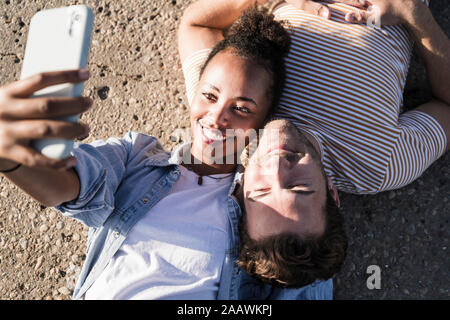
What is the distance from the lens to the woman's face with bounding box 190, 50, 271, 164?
→ 1.74 meters

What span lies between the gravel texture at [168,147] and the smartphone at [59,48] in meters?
1.08

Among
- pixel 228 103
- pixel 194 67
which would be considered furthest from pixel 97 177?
pixel 194 67

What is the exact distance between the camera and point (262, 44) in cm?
188

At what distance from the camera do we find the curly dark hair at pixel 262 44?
6.02ft

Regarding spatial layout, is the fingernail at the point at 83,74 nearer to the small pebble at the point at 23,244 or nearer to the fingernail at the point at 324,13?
the fingernail at the point at 324,13

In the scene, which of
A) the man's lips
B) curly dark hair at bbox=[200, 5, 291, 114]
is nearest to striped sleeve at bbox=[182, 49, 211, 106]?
curly dark hair at bbox=[200, 5, 291, 114]

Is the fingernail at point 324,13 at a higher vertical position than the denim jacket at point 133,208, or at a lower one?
higher

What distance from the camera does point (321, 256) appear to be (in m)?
1.66

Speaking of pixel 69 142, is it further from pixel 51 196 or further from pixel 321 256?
pixel 321 256

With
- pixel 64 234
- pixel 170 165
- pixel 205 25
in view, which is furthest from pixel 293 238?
pixel 64 234

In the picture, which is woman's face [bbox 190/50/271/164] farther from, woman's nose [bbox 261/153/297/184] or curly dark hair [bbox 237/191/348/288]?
curly dark hair [bbox 237/191/348/288]

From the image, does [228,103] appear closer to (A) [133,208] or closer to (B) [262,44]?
(B) [262,44]

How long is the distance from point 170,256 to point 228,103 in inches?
31.5

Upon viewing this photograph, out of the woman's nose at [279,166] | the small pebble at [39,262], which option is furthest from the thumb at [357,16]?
the small pebble at [39,262]
